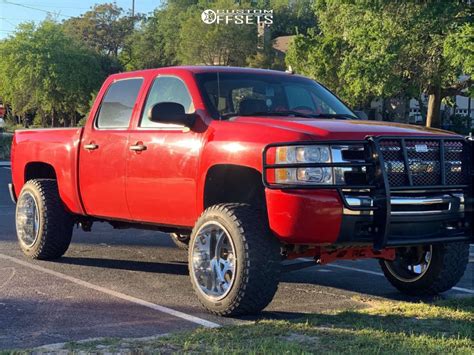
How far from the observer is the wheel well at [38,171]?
8.51m

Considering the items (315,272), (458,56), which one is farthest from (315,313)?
(458,56)

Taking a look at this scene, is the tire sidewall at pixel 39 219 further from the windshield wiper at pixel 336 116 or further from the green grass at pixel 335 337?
the green grass at pixel 335 337

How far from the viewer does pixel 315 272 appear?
26.0 ft

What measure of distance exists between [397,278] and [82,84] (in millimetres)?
55171

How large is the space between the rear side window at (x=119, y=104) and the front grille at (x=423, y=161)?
2807 mm

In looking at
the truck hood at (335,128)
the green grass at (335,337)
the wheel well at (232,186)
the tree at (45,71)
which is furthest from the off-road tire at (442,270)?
the tree at (45,71)

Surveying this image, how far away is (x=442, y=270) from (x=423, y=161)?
1.39 meters

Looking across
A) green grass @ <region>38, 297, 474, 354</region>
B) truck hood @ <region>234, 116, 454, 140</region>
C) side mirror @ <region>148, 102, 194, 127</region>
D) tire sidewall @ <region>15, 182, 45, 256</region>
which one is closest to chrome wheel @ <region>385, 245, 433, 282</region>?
green grass @ <region>38, 297, 474, 354</region>

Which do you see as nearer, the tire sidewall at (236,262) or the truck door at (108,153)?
the tire sidewall at (236,262)

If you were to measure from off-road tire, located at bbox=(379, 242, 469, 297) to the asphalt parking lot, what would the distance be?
0.24 meters

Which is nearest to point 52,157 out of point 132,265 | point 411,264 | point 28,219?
point 28,219

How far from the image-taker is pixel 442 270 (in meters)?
6.48

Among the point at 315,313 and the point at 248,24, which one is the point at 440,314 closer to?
the point at 315,313

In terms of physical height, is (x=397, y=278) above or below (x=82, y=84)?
below
